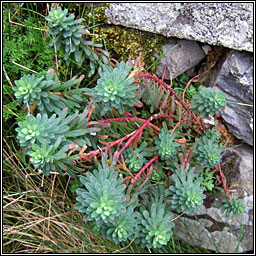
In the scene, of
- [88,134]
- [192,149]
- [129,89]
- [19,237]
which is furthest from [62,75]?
[19,237]

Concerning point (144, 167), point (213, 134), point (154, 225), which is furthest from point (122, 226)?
point (213, 134)

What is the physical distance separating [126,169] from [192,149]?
0.61 metres

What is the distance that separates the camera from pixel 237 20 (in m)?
2.36

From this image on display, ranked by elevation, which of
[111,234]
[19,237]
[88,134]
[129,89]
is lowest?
[19,237]

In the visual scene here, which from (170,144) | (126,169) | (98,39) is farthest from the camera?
(98,39)

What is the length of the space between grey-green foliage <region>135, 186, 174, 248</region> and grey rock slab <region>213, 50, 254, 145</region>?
1053 millimetres

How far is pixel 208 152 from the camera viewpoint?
7.45 ft

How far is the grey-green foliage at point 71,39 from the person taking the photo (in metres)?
2.00

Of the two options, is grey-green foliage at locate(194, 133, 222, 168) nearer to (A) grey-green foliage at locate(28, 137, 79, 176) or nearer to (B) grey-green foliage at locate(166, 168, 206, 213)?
(B) grey-green foliage at locate(166, 168, 206, 213)

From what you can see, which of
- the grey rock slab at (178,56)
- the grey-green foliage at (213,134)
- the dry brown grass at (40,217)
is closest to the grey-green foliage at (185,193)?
the grey-green foliage at (213,134)

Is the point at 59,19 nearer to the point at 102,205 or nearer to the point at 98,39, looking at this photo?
the point at 98,39

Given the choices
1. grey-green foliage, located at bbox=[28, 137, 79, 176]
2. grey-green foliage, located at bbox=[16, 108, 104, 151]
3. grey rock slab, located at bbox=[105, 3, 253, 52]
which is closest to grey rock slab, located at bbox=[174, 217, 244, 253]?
grey-green foliage, located at bbox=[16, 108, 104, 151]

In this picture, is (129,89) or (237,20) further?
(237,20)

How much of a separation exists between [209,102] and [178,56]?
2.25 ft
